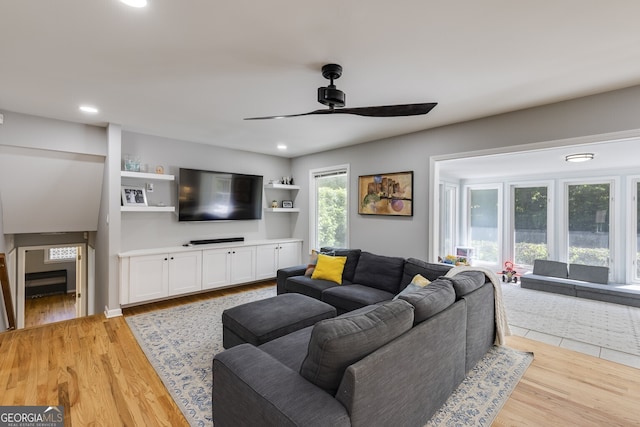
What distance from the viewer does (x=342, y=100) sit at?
2.19 m

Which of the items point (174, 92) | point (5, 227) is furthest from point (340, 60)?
point (5, 227)

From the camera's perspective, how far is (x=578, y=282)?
518 centimetres

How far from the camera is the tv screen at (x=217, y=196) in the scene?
15.3 feet

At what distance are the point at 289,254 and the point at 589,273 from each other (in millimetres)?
5593

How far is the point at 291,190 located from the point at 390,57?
4.33 metres

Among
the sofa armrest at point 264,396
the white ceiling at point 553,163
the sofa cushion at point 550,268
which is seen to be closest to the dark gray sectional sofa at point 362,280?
the white ceiling at point 553,163

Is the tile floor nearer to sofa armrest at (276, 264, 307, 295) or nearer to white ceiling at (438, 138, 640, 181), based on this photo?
white ceiling at (438, 138, 640, 181)

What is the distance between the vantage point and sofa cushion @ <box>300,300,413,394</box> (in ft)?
4.59

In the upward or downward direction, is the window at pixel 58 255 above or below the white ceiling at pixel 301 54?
below

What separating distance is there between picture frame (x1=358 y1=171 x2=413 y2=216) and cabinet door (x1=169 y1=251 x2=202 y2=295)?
109 inches

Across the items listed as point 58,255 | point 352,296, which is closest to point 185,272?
point 352,296

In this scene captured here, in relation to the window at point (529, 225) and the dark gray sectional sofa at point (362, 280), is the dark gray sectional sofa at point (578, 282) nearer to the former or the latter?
the window at point (529, 225)

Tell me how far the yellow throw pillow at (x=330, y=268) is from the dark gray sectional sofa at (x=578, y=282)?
4.03m

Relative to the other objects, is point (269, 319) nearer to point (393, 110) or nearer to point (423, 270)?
point (423, 270)
